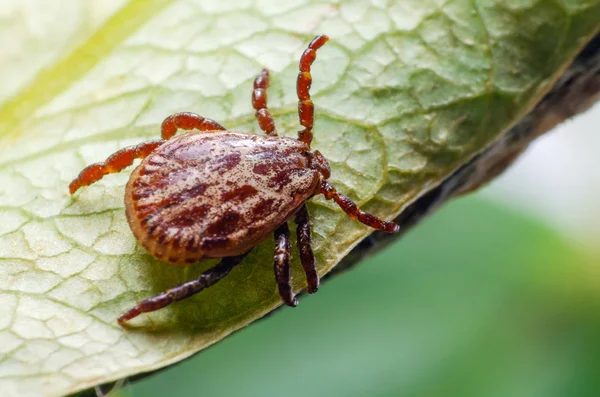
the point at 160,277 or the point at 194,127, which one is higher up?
the point at 194,127

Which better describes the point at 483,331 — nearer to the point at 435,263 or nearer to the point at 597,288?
the point at 435,263

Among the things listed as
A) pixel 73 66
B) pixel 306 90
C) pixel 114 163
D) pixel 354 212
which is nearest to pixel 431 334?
pixel 354 212

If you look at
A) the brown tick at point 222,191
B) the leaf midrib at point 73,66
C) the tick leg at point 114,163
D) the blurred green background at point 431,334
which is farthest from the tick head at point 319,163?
the blurred green background at point 431,334

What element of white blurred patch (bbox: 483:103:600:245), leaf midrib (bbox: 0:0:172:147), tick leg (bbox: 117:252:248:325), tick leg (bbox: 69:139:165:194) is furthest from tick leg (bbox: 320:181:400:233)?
white blurred patch (bbox: 483:103:600:245)

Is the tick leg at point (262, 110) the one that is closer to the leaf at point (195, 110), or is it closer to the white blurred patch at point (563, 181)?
the leaf at point (195, 110)

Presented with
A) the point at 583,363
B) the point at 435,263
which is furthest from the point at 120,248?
the point at 583,363

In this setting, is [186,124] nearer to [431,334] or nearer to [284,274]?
[284,274]

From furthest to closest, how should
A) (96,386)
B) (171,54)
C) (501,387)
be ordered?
1. (501,387)
2. (171,54)
3. (96,386)
